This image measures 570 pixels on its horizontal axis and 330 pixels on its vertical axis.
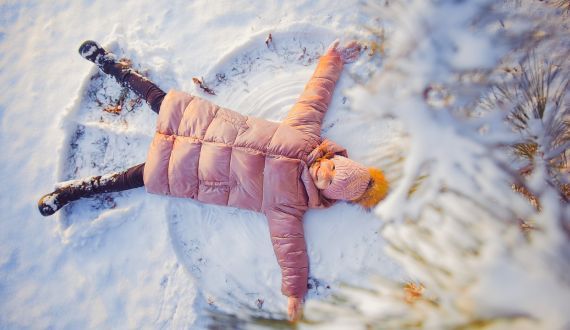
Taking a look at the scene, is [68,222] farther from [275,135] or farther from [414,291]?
[414,291]

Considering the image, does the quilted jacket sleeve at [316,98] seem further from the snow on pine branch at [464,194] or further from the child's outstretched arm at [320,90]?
the snow on pine branch at [464,194]

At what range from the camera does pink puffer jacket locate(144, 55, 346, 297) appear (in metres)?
2.23

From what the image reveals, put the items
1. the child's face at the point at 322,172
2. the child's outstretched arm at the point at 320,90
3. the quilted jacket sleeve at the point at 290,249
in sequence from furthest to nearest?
1. the child's outstretched arm at the point at 320,90
2. the quilted jacket sleeve at the point at 290,249
3. the child's face at the point at 322,172

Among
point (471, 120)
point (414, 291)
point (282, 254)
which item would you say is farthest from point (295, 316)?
point (471, 120)

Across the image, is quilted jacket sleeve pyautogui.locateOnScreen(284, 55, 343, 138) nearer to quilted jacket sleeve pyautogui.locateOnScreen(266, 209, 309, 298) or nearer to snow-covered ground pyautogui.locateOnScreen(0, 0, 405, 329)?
snow-covered ground pyautogui.locateOnScreen(0, 0, 405, 329)

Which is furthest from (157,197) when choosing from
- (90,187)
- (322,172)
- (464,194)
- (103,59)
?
(464,194)

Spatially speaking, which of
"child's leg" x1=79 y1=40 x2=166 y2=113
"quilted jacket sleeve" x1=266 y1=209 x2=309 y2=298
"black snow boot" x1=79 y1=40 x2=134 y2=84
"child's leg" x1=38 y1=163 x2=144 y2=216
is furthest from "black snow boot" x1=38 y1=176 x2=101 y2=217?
"quilted jacket sleeve" x1=266 y1=209 x2=309 y2=298

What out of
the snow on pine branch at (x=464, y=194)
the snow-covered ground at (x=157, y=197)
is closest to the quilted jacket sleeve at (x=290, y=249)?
the snow-covered ground at (x=157, y=197)

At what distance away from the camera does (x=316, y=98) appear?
8.23ft

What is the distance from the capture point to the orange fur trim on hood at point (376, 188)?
91.7 inches

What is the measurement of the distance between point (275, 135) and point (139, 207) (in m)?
1.34

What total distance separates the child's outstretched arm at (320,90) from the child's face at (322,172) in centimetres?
31

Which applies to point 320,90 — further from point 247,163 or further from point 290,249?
point 290,249

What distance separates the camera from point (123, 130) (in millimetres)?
2875
